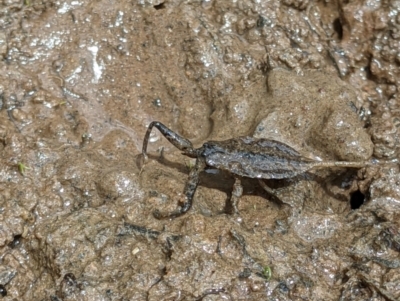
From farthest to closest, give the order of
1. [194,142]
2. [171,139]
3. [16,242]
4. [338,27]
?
[338,27]
[194,142]
[171,139]
[16,242]

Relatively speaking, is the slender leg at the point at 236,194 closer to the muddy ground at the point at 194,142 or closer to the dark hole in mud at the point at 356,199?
the muddy ground at the point at 194,142

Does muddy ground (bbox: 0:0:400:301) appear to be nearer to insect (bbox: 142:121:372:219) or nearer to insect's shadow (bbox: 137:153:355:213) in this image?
insect's shadow (bbox: 137:153:355:213)

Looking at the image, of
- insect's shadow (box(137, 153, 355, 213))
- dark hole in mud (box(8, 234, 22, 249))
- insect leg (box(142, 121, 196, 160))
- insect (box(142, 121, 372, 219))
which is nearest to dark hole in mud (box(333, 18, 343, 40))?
insect's shadow (box(137, 153, 355, 213))

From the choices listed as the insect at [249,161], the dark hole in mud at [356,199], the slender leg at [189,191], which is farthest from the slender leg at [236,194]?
the dark hole in mud at [356,199]

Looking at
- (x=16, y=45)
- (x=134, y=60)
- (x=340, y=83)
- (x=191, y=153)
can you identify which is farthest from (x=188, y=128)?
(x=16, y=45)

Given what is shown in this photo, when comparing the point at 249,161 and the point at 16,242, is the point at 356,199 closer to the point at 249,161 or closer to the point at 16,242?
the point at 249,161

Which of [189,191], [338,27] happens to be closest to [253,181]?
[189,191]
